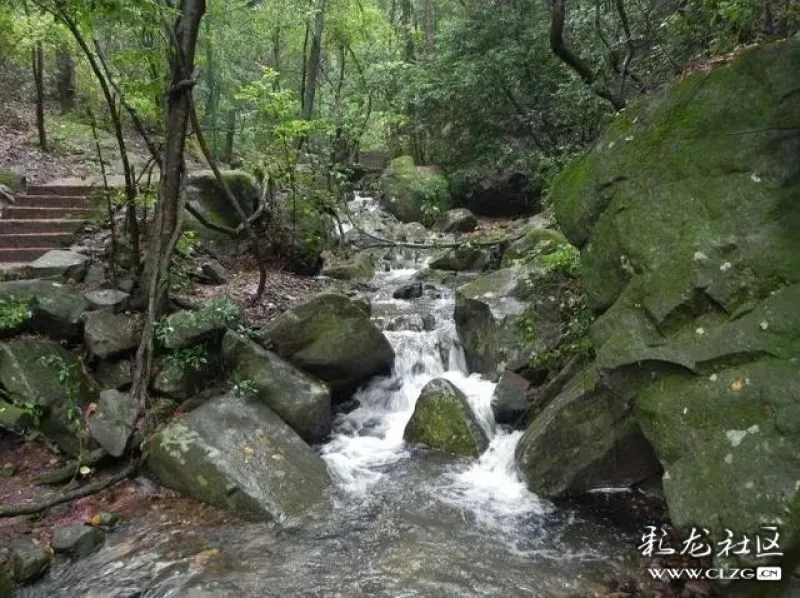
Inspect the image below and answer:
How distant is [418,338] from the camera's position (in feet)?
29.7

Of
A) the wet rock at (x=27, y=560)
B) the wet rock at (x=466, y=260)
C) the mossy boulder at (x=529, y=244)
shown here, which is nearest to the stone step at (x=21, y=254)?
the wet rock at (x=27, y=560)

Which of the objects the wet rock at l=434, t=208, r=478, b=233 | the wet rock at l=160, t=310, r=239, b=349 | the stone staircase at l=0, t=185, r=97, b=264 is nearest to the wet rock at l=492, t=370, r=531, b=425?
the wet rock at l=160, t=310, r=239, b=349

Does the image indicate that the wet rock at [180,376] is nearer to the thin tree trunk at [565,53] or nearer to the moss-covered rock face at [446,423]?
the moss-covered rock face at [446,423]

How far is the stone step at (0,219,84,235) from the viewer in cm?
942

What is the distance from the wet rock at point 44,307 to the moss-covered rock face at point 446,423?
4213mm

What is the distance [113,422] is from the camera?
19.5 feet

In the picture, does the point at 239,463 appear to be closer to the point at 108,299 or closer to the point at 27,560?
the point at 27,560

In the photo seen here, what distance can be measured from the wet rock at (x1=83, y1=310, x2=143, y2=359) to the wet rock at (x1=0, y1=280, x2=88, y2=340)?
19cm

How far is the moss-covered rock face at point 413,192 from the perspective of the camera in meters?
17.6

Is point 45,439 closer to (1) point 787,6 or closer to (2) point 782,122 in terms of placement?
(2) point 782,122

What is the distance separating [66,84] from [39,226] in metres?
10.3

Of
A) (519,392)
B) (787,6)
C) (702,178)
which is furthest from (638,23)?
(519,392)

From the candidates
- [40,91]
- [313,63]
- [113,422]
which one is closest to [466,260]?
[313,63]

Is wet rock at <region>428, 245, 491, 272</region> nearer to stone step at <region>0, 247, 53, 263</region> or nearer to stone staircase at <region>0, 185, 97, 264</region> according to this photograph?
stone staircase at <region>0, 185, 97, 264</region>
